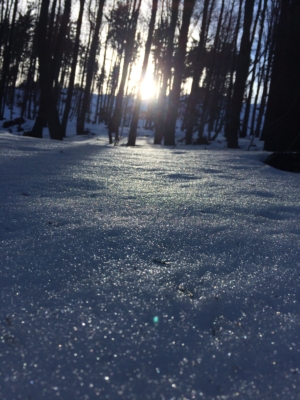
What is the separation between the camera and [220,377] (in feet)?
2.29

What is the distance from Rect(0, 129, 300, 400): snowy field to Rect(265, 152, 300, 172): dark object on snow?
2.13m

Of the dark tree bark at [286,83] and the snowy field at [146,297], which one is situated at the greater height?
the dark tree bark at [286,83]

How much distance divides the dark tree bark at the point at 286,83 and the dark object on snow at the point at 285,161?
2.71ft

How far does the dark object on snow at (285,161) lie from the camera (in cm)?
397

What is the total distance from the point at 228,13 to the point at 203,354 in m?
19.3

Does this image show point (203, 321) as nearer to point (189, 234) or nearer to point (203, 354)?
point (203, 354)

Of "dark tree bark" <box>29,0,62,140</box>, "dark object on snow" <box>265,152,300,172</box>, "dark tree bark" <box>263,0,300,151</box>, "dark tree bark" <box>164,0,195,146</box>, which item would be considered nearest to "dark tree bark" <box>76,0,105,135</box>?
"dark tree bark" <box>164,0,195,146</box>

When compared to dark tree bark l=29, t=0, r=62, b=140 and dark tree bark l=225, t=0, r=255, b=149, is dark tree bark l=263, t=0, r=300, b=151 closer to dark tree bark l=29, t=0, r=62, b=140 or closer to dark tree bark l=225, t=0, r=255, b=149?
dark tree bark l=225, t=0, r=255, b=149

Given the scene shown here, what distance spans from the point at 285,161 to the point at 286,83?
189 centimetres

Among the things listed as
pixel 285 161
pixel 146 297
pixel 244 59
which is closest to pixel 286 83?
pixel 285 161

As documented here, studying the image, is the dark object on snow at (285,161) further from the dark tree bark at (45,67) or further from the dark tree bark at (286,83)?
the dark tree bark at (45,67)

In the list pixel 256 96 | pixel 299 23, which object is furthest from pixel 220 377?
pixel 256 96

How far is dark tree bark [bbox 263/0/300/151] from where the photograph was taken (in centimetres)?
490

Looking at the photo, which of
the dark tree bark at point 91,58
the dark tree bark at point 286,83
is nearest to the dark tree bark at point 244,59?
the dark tree bark at point 286,83
